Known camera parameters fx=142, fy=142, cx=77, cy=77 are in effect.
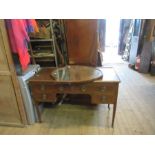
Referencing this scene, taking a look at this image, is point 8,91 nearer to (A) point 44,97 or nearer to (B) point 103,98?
(A) point 44,97

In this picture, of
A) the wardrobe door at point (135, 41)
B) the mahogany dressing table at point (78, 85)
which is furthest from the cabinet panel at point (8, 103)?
the wardrobe door at point (135, 41)

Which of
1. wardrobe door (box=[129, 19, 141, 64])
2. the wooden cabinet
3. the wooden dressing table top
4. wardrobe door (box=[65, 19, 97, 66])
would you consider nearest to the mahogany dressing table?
the wooden dressing table top

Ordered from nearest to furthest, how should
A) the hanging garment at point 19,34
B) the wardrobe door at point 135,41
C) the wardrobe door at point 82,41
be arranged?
the hanging garment at point 19,34, the wardrobe door at point 82,41, the wardrobe door at point 135,41

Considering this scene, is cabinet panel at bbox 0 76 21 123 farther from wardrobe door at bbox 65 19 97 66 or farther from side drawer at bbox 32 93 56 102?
wardrobe door at bbox 65 19 97 66

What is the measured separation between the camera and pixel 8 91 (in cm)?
167

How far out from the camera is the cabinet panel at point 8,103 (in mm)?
1627

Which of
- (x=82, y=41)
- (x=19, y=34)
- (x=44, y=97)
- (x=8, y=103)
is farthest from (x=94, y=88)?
(x=8, y=103)

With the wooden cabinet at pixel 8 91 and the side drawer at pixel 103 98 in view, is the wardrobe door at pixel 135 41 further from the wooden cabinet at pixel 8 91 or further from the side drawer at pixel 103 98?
the wooden cabinet at pixel 8 91

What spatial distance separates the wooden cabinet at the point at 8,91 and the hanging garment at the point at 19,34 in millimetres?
54

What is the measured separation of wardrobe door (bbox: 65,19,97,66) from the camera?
1.91 metres

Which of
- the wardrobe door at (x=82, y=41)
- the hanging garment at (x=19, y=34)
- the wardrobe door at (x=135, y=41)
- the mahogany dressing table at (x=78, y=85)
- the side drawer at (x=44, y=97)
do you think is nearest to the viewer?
the hanging garment at (x=19, y=34)

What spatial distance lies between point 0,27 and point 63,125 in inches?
53.8
